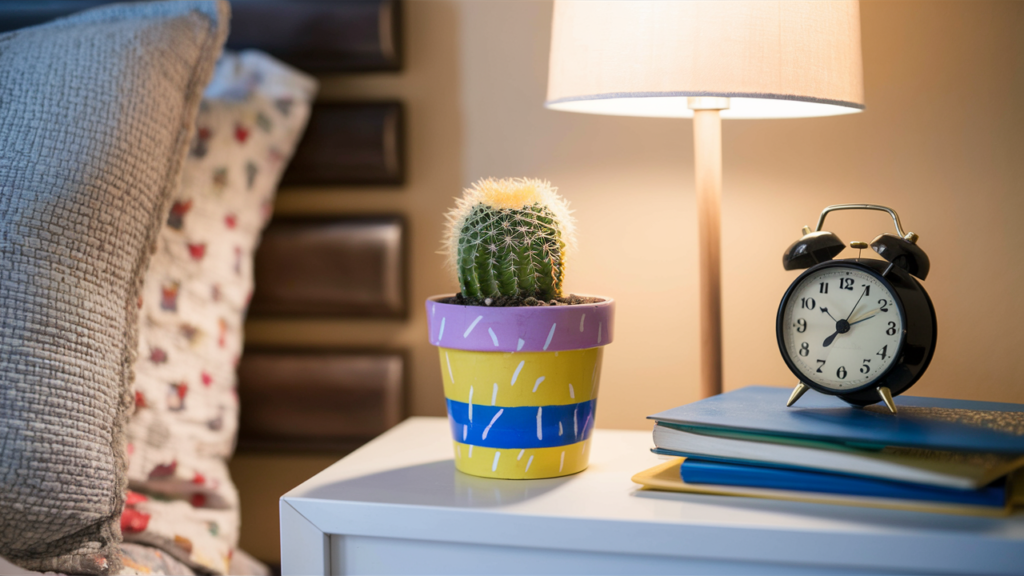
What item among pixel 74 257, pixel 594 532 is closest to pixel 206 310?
pixel 74 257

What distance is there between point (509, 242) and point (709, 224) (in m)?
0.30

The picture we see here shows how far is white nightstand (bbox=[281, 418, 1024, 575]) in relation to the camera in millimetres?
593

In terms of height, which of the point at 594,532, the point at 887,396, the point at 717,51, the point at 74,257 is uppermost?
the point at 717,51

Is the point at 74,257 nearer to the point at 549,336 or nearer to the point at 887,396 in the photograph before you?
the point at 549,336

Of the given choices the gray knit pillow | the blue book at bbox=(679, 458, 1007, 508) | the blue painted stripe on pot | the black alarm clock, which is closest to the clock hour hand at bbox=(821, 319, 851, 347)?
the black alarm clock

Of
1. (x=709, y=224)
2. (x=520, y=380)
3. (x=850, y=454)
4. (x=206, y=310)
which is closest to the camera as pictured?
(x=850, y=454)

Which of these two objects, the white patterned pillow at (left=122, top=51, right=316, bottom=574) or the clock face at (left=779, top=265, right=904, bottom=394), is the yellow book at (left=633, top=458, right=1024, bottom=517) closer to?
the clock face at (left=779, top=265, right=904, bottom=394)

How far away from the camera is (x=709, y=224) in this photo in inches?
35.4

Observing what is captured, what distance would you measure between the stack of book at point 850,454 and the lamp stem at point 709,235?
0.16 m

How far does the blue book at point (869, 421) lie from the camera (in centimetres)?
61

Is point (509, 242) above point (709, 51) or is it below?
below

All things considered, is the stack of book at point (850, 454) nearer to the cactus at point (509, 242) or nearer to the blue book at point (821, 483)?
the blue book at point (821, 483)

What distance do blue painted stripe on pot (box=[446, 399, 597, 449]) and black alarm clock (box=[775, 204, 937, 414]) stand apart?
231mm

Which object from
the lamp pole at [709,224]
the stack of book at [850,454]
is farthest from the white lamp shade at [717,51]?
the stack of book at [850,454]
